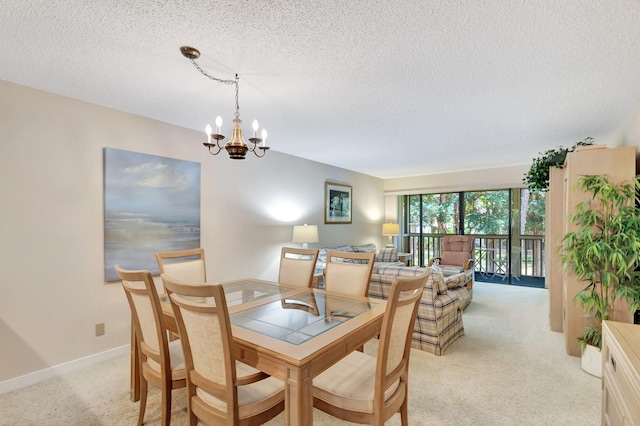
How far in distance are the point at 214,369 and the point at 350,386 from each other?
691 mm

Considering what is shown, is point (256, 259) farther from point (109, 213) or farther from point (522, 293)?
point (522, 293)

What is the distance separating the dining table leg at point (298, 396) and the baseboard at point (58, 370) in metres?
2.48

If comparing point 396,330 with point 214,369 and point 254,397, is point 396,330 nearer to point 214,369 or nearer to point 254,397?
point 254,397

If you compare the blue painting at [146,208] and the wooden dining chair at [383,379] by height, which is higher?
the blue painting at [146,208]

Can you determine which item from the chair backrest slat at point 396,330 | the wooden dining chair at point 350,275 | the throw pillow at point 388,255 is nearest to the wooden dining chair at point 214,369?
the chair backrest slat at point 396,330

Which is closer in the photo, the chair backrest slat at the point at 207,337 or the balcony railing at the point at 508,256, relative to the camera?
the chair backrest slat at the point at 207,337

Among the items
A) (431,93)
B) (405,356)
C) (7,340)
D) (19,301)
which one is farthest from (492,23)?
(7,340)

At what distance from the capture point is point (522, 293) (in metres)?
5.25

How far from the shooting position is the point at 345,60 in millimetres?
1991

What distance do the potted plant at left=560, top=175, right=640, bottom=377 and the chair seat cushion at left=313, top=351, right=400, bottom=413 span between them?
6.66ft

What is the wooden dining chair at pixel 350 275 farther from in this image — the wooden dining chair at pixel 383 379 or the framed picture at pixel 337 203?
the framed picture at pixel 337 203

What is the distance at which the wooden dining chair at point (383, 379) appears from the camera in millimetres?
1388

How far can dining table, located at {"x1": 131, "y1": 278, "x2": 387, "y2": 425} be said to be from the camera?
126 centimetres

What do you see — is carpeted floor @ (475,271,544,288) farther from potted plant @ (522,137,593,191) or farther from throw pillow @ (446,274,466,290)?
throw pillow @ (446,274,466,290)
